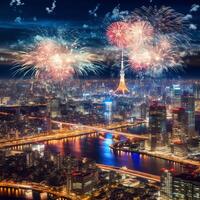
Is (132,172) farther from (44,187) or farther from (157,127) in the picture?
(157,127)

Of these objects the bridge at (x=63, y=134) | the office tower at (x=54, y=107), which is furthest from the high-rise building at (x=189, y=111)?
the office tower at (x=54, y=107)

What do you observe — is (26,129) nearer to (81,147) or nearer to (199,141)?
(81,147)

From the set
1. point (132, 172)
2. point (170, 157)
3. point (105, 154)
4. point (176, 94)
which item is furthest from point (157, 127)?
point (176, 94)

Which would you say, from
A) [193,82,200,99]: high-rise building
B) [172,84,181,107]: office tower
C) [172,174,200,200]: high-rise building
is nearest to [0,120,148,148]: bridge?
[172,84,181,107]: office tower

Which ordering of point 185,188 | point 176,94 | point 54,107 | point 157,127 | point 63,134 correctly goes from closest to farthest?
point 185,188
point 157,127
point 63,134
point 54,107
point 176,94

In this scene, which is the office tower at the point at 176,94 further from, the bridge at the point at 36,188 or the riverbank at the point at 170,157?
the bridge at the point at 36,188
